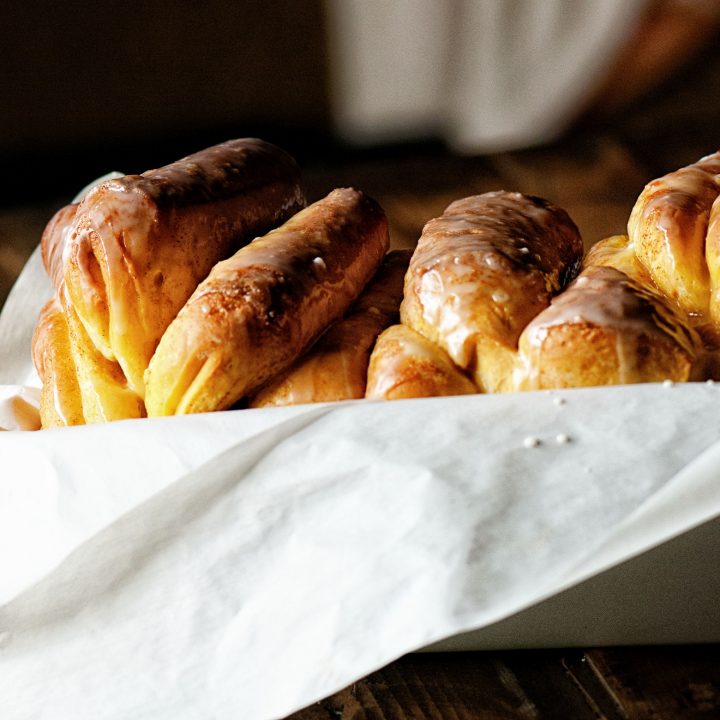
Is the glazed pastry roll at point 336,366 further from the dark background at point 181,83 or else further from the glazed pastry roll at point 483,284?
the dark background at point 181,83

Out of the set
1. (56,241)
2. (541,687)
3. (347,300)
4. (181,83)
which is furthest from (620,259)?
(181,83)

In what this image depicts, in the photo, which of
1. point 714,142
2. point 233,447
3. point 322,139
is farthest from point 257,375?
point 322,139

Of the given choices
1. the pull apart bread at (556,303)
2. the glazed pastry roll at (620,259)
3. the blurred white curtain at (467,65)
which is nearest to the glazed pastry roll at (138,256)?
the pull apart bread at (556,303)

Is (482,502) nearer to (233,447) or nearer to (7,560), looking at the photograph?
(233,447)

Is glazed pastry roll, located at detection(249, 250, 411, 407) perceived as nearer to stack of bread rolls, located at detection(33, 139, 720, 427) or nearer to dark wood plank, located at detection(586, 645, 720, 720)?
stack of bread rolls, located at detection(33, 139, 720, 427)

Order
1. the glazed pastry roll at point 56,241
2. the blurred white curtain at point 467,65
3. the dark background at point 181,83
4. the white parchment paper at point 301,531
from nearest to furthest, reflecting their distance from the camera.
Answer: the white parchment paper at point 301,531 → the glazed pastry roll at point 56,241 → the dark background at point 181,83 → the blurred white curtain at point 467,65

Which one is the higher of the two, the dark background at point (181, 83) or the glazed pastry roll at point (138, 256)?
the glazed pastry roll at point (138, 256)

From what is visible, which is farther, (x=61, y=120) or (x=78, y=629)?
(x=61, y=120)
